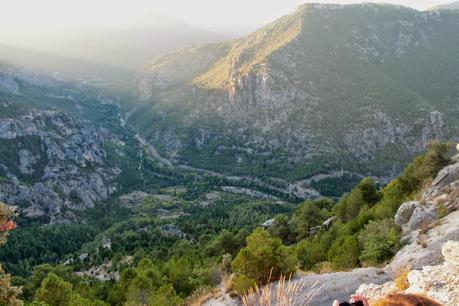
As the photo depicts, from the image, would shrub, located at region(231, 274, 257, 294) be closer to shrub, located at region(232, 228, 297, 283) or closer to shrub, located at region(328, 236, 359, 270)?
shrub, located at region(232, 228, 297, 283)

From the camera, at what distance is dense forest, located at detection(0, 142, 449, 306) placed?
29.8m

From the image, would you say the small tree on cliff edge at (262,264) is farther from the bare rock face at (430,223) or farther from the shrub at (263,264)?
the bare rock face at (430,223)

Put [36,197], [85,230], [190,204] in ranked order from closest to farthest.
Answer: [85,230] < [36,197] < [190,204]

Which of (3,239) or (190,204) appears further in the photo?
(190,204)

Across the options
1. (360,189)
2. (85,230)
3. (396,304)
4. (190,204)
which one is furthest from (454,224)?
(190,204)

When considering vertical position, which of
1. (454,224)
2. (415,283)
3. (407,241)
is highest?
(415,283)

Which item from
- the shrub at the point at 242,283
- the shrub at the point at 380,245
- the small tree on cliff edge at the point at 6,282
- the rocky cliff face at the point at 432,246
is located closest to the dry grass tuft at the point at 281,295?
the rocky cliff face at the point at 432,246

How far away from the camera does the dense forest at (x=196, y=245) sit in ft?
97.9

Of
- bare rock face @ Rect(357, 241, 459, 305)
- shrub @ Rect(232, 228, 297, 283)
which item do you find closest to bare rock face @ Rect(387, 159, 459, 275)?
shrub @ Rect(232, 228, 297, 283)

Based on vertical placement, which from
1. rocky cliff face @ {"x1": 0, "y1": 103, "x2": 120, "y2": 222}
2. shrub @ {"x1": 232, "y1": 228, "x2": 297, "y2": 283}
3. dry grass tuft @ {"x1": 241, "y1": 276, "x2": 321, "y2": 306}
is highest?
dry grass tuft @ {"x1": 241, "y1": 276, "x2": 321, "y2": 306}

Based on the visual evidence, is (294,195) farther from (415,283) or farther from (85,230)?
(415,283)

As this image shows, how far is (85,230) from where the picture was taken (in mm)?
149625

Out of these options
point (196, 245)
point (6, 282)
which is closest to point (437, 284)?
point (6, 282)

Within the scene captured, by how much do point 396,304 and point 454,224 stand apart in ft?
84.7
